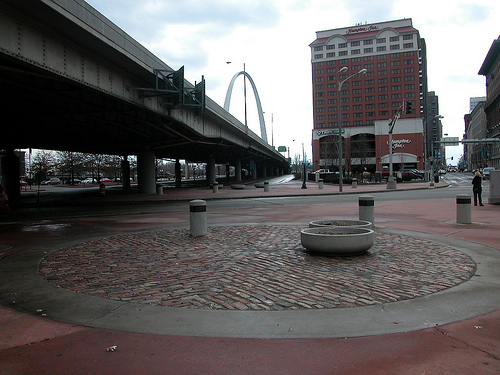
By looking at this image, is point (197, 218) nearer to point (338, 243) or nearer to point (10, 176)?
point (338, 243)

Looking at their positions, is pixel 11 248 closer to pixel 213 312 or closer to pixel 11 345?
pixel 11 345

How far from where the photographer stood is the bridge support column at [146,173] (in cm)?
3966

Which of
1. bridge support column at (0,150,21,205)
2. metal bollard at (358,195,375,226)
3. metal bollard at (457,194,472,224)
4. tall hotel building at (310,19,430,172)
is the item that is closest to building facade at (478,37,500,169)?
tall hotel building at (310,19,430,172)

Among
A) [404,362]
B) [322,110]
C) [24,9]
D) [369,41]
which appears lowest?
[404,362]

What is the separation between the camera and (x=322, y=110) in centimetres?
12150

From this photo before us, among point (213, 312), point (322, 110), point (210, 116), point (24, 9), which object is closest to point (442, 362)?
point (213, 312)

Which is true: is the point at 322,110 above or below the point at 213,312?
above

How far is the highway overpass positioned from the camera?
12188 millimetres

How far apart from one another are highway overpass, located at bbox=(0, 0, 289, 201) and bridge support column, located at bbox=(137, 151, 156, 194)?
4.33m

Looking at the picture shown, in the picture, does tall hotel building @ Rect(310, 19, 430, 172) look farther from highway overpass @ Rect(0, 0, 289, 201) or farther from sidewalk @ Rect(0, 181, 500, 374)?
sidewalk @ Rect(0, 181, 500, 374)

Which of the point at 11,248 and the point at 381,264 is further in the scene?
the point at 11,248

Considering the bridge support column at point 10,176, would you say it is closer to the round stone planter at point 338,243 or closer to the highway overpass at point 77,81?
the highway overpass at point 77,81

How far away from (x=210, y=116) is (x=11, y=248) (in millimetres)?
25790

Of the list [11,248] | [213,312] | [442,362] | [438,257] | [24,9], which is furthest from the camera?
[24,9]
